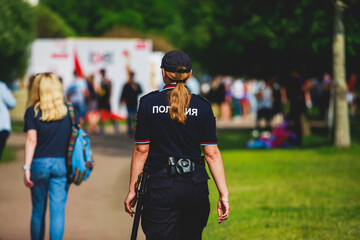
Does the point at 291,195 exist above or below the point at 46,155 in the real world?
below

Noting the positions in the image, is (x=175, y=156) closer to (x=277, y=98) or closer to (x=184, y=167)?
(x=184, y=167)

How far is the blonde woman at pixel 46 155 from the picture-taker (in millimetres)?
5383

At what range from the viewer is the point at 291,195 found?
28.3 feet

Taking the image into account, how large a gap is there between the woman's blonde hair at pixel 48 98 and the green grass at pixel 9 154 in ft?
25.2

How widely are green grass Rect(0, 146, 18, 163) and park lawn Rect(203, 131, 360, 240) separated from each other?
460cm

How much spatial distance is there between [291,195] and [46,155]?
4.30m

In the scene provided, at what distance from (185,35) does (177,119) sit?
5555 cm

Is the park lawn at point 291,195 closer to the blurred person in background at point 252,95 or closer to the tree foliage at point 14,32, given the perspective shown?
the tree foliage at point 14,32

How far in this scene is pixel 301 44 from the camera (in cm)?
1562

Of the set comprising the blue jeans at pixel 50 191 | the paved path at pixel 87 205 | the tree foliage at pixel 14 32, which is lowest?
the paved path at pixel 87 205

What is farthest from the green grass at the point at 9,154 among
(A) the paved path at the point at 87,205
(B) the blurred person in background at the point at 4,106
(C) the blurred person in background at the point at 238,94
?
(C) the blurred person in background at the point at 238,94

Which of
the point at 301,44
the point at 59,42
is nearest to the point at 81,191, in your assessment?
the point at 301,44

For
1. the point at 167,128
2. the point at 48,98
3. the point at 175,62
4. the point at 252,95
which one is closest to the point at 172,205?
the point at 167,128

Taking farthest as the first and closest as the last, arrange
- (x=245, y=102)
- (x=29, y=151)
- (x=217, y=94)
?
(x=245, y=102)
(x=217, y=94)
(x=29, y=151)
